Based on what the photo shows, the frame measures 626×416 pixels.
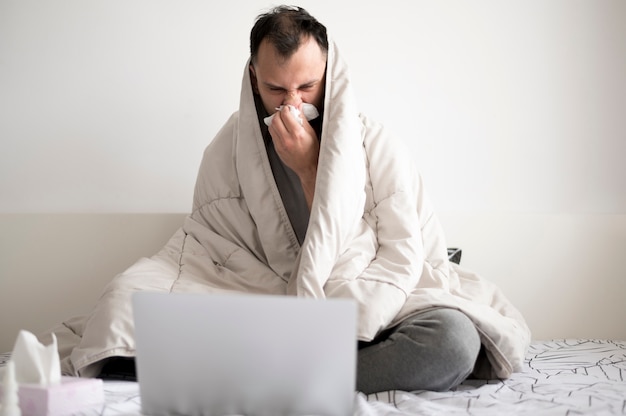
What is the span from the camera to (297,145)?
5.39ft

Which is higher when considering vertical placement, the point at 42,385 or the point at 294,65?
the point at 294,65

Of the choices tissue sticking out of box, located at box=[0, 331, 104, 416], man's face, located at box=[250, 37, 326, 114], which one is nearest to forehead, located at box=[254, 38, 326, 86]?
man's face, located at box=[250, 37, 326, 114]

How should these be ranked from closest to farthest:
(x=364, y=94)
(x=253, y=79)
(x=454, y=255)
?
(x=253, y=79) → (x=454, y=255) → (x=364, y=94)

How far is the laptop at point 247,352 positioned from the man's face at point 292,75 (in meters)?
0.81

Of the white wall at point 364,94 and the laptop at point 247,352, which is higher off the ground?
the white wall at point 364,94

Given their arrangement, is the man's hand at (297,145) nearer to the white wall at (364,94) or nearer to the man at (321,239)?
the man at (321,239)

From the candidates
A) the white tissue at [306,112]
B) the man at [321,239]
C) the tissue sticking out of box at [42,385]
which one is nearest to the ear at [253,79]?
the man at [321,239]

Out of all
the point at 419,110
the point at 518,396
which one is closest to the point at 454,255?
the point at 419,110

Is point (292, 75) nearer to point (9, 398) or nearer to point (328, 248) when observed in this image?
point (328, 248)

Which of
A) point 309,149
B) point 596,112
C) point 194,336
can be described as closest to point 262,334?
point 194,336

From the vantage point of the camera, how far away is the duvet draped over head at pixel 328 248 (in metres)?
1.43

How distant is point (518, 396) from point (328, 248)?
0.45 meters

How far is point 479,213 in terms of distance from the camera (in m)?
2.11

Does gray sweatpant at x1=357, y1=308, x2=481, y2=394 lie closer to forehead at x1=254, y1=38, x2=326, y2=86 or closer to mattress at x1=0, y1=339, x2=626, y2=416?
mattress at x1=0, y1=339, x2=626, y2=416
